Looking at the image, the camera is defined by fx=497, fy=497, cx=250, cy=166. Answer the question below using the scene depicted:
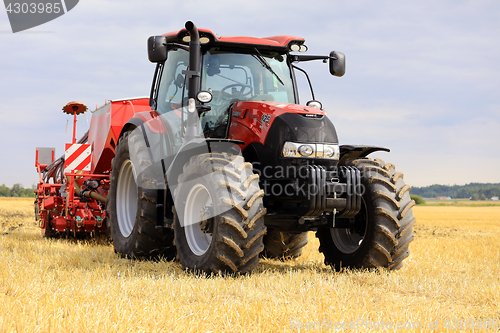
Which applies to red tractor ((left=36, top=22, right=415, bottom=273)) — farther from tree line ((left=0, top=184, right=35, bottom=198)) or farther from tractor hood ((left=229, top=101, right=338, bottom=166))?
tree line ((left=0, top=184, right=35, bottom=198))

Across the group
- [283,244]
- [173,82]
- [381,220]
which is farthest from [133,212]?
[381,220]

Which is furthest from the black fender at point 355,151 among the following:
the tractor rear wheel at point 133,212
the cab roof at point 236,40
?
the tractor rear wheel at point 133,212

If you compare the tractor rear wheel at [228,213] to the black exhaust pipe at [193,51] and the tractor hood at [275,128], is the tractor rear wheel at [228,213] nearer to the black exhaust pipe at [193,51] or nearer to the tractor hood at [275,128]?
the tractor hood at [275,128]

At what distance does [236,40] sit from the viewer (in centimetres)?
611

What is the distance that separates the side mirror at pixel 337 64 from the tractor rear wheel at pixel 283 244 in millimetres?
2426

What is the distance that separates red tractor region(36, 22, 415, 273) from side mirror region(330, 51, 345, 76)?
13 mm

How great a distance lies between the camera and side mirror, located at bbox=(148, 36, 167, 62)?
18.0ft

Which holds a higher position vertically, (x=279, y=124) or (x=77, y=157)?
(x=279, y=124)

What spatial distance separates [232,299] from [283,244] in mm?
3136

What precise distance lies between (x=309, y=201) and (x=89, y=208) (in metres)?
5.63

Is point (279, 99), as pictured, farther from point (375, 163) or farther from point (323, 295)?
point (323, 295)

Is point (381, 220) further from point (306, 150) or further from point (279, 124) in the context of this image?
point (279, 124)

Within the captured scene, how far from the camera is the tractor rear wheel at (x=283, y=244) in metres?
7.26

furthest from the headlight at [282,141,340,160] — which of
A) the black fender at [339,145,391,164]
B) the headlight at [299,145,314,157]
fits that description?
the black fender at [339,145,391,164]
